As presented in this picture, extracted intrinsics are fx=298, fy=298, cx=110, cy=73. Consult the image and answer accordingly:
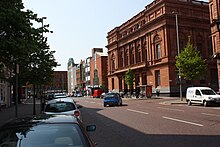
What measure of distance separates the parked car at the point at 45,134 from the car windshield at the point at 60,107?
729 centimetres

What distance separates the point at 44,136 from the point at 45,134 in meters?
0.07

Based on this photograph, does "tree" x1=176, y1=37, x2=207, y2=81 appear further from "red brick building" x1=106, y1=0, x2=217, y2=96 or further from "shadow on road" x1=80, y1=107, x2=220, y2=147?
"shadow on road" x1=80, y1=107, x2=220, y2=147

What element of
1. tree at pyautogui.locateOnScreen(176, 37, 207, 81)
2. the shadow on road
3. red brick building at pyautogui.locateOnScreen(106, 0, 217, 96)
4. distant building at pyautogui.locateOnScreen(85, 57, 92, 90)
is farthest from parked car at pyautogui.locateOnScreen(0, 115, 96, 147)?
distant building at pyautogui.locateOnScreen(85, 57, 92, 90)

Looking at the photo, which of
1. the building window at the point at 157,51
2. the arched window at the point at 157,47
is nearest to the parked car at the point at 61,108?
the arched window at the point at 157,47

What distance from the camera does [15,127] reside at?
4.72 m

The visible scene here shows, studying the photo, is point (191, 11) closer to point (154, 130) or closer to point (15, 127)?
point (154, 130)

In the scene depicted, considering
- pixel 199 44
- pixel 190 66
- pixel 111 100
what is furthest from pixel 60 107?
pixel 199 44

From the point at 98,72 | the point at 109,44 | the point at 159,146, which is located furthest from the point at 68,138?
the point at 98,72

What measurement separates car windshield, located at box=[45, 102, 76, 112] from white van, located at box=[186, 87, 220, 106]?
1828cm

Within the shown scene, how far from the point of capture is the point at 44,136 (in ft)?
14.4

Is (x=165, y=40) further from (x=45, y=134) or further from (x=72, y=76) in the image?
(x=72, y=76)

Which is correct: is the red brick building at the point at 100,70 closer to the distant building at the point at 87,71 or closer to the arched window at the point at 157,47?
the distant building at the point at 87,71

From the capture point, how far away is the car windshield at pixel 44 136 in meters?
4.20

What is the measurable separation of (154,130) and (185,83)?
45187 mm
